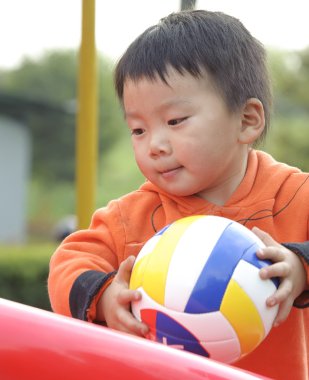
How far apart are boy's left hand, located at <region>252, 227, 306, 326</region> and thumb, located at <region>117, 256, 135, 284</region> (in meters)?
0.29

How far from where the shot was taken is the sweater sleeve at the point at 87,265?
2.15m

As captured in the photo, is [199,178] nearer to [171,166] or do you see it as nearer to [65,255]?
[171,166]

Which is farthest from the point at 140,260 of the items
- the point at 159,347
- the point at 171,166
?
the point at 159,347

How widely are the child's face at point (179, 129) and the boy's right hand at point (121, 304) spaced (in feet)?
0.87

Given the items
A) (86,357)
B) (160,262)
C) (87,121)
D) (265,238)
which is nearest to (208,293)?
(160,262)

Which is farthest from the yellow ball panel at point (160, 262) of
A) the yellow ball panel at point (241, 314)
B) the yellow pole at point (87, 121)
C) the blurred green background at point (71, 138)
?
the blurred green background at point (71, 138)

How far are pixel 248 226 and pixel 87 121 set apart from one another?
108 centimetres

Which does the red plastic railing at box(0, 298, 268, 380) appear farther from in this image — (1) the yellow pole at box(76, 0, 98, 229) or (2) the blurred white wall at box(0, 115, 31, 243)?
(2) the blurred white wall at box(0, 115, 31, 243)

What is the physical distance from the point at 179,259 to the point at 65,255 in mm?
485


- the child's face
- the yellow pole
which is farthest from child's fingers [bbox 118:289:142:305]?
the yellow pole

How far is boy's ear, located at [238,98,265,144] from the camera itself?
2.33 meters

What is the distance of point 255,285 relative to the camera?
1.90 meters

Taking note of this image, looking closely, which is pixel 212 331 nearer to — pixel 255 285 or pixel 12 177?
pixel 255 285

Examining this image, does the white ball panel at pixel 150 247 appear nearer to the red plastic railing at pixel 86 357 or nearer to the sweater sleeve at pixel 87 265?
the sweater sleeve at pixel 87 265
